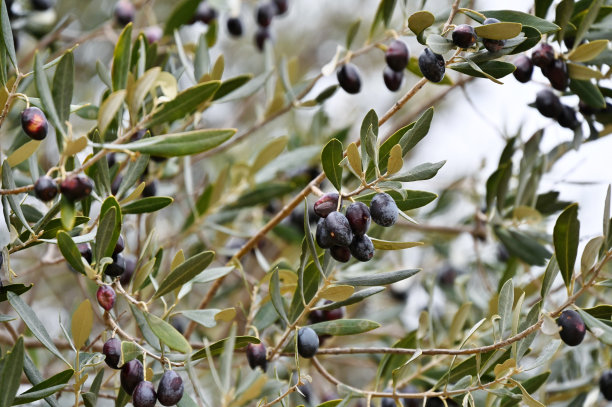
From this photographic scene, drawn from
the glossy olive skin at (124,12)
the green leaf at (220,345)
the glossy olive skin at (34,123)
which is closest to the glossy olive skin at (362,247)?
the green leaf at (220,345)

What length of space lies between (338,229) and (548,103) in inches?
26.7

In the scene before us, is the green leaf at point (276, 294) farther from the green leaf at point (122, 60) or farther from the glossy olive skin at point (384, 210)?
the green leaf at point (122, 60)

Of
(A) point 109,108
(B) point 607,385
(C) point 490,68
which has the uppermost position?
(A) point 109,108

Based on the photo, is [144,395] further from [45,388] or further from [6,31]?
[6,31]

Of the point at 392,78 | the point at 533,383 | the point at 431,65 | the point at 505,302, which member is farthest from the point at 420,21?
the point at 533,383

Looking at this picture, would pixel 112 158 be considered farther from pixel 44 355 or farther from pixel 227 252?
pixel 44 355

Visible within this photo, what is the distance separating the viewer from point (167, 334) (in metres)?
1.04

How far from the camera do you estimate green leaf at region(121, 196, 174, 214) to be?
111cm

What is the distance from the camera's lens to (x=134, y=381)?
108 cm

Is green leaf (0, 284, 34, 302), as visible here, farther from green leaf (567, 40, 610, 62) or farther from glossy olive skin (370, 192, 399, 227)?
green leaf (567, 40, 610, 62)

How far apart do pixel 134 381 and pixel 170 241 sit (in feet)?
2.99

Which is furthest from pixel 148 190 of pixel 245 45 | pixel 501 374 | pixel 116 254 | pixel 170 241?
pixel 245 45

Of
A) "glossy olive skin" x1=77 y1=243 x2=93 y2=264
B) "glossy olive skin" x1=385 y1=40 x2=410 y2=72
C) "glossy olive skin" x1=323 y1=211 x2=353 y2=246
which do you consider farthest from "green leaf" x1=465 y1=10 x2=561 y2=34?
"glossy olive skin" x1=77 y1=243 x2=93 y2=264

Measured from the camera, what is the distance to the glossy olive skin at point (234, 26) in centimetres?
230
